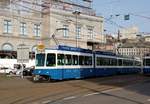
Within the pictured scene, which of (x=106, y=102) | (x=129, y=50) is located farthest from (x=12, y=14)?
(x=129, y=50)

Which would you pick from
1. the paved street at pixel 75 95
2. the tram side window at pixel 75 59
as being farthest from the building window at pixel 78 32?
the paved street at pixel 75 95

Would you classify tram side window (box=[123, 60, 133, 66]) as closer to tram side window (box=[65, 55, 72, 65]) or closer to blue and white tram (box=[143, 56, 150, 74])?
blue and white tram (box=[143, 56, 150, 74])

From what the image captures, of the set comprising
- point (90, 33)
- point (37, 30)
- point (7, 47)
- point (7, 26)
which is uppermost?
point (7, 26)

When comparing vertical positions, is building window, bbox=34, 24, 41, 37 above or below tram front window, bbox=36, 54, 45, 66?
above

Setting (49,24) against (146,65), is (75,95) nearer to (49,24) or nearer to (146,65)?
(146,65)

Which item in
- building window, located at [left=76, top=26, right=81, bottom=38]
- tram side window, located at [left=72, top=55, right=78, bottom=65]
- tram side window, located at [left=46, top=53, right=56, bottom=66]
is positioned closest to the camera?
tram side window, located at [left=46, top=53, right=56, bottom=66]

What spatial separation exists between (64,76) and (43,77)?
1.83m

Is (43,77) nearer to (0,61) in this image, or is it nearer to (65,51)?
(65,51)

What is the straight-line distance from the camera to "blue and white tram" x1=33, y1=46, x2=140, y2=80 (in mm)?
33406

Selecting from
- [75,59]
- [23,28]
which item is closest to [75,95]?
[75,59]

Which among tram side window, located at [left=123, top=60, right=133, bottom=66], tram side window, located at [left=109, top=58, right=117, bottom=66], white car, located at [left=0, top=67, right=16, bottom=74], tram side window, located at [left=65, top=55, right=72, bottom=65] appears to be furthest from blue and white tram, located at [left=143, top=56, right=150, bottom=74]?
tram side window, located at [left=65, top=55, right=72, bottom=65]

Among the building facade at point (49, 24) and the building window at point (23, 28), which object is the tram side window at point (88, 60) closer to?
the building facade at point (49, 24)

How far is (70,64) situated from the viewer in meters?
35.4

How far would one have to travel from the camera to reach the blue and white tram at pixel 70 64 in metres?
33.4
